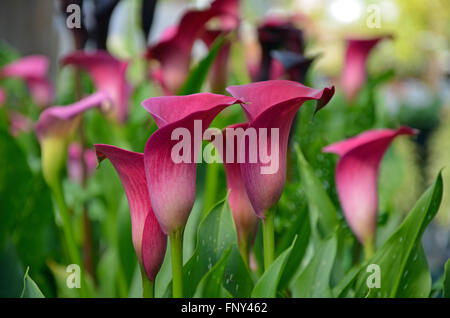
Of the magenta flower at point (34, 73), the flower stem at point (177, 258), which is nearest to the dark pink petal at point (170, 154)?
the flower stem at point (177, 258)

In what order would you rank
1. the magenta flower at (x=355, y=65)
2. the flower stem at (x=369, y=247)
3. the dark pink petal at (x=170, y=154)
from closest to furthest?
the dark pink petal at (x=170, y=154) < the flower stem at (x=369, y=247) < the magenta flower at (x=355, y=65)

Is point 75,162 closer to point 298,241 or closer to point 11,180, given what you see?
point 11,180

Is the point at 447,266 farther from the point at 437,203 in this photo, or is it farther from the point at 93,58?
the point at 93,58

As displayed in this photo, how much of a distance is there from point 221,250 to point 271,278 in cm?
3

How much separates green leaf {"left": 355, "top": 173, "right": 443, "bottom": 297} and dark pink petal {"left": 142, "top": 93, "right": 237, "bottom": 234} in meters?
0.09

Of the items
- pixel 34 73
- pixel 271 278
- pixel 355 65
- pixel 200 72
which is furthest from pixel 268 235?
pixel 34 73

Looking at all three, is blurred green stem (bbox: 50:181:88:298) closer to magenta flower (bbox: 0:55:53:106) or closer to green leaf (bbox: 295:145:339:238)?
green leaf (bbox: 295:145:339:238)

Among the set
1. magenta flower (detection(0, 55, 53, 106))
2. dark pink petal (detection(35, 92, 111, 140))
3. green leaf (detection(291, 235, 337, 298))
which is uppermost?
magenta flower (detection(0, 55, 53, 106))

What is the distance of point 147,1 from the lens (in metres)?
0.40

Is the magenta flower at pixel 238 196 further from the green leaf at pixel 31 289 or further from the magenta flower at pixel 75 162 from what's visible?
the magenta flower at pixel 75 162

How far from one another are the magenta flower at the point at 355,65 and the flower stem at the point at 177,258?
0.27m

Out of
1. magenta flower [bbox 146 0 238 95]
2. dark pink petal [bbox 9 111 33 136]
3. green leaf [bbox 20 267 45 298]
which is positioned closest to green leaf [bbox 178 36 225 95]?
magenta flower [bbox 146 0 238 95]

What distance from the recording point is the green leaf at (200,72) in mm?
290

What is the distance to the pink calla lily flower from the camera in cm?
17
